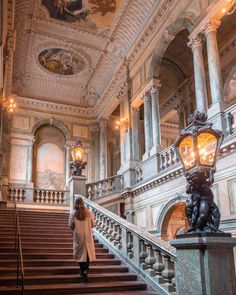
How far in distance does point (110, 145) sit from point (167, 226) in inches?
393

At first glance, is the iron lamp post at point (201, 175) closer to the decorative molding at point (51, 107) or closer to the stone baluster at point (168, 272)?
the stone baluster at point (168, 272)

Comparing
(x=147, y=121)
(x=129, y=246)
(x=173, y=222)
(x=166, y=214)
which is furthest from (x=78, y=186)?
(x=129, y=246)

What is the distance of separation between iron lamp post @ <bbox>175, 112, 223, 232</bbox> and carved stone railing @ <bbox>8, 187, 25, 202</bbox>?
13.9m

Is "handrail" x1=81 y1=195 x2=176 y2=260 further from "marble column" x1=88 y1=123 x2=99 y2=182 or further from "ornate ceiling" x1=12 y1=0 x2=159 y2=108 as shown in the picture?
"marble column" x1=88 y1=123 x2=99 y2=182

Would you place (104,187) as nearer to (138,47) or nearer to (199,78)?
(138,47)

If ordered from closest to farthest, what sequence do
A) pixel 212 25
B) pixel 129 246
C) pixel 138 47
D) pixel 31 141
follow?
pixel 129 246 → pixel 212 25 → pixel 138 47 → pixel 31 141

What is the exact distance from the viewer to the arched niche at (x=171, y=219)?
1125 centimetres

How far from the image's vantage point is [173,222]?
13.0 meters

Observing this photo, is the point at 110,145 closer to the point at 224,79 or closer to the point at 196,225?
the point at 224,79

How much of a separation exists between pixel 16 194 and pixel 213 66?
36.8 feet

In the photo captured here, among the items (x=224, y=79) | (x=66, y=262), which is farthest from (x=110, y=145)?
(x=66, y=262)

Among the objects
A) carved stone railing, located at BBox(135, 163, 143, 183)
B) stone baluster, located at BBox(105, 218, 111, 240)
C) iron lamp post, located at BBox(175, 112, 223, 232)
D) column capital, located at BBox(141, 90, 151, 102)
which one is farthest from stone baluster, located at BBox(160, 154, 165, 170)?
iron lamp post, located at BBox(175, 112, 223, 232)

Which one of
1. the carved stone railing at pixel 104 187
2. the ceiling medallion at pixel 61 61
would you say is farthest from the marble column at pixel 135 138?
the ceiling medallion at pixel 61 61

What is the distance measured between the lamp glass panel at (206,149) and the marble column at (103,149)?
15.2 metres
